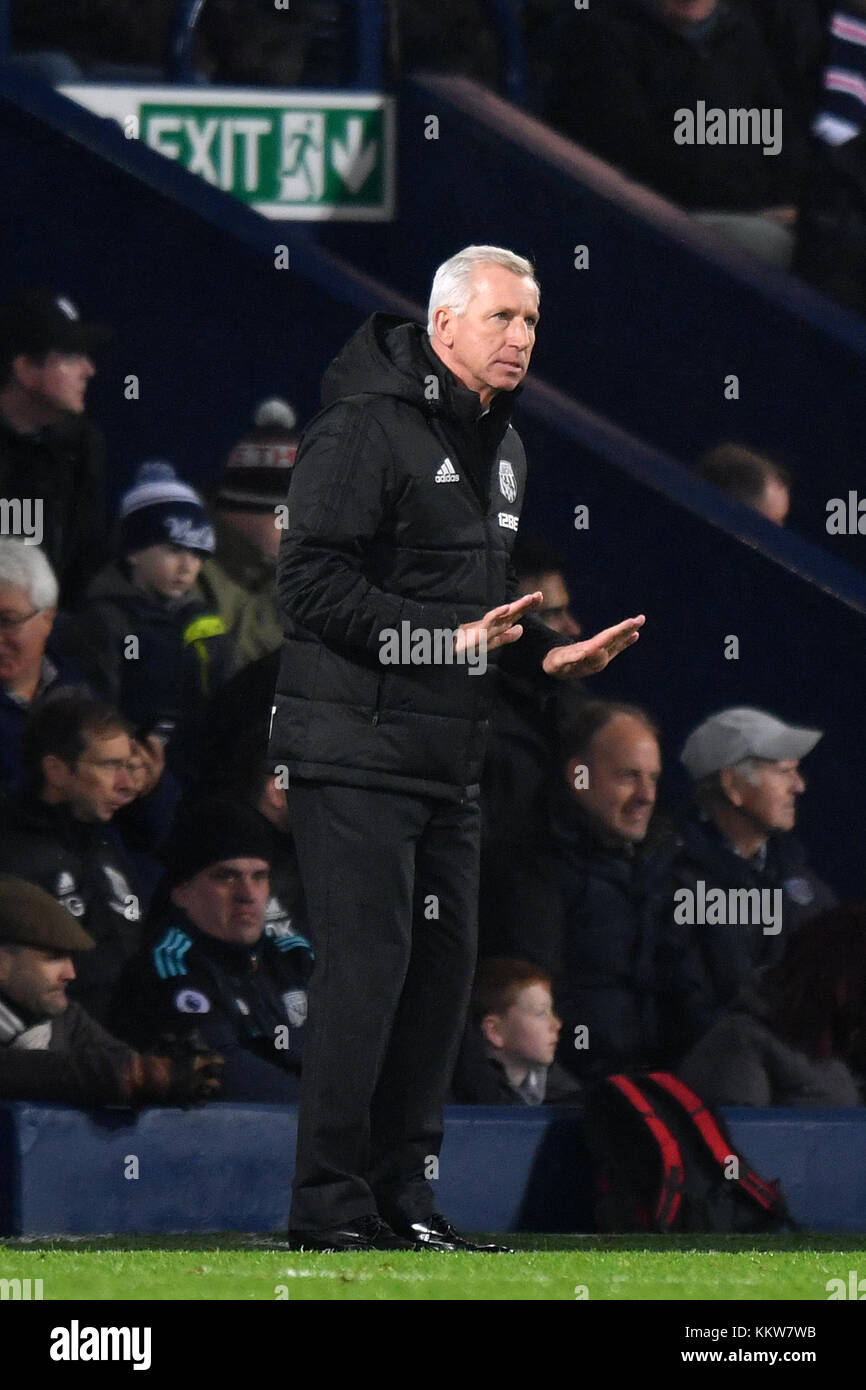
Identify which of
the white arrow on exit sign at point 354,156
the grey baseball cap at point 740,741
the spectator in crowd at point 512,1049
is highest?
the white arrow on exit sign at point 354,156

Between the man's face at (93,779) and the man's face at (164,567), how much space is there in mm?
443

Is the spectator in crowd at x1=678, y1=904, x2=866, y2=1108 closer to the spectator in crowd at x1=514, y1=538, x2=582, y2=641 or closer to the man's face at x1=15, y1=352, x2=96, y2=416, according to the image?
the spectator in crowd at x1=514, y1=538, x2=582, y2=641

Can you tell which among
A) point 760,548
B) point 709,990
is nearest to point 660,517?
point 760,548

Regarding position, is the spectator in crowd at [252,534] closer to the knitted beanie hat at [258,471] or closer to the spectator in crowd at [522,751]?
the knitted beanie hat at [258,471]

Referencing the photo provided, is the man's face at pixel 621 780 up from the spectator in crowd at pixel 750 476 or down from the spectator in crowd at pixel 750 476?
down

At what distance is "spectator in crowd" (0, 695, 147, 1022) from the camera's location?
22.5 feet

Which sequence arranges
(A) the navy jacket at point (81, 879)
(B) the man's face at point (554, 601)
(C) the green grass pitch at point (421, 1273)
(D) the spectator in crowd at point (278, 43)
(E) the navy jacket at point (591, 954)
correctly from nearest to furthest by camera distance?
(C) the green grass pitch at point (421, 1273) < (A) the navy jacket at point (81, 879) < (E) the navy jacket at point (591, 954) < (B) the man's face at point (554, 601) < (D) the spectator in crowd at point (278, 43)

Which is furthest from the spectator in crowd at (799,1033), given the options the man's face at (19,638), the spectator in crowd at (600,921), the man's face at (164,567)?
the man's face at (19,638)

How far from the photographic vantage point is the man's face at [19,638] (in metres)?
6.98

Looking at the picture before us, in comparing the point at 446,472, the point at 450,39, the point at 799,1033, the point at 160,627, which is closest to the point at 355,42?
the point at 450,39

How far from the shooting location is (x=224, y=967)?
22.4ft

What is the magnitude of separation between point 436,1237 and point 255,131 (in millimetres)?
3211

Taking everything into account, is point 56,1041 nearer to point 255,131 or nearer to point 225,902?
point 225,902

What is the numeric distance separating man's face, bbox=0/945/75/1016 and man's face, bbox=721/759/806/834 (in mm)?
1688
